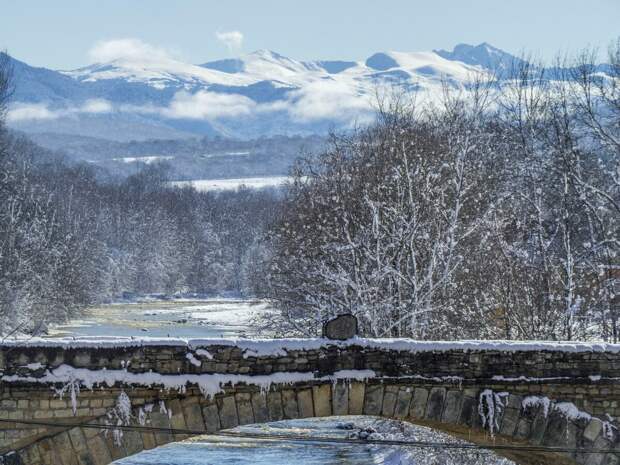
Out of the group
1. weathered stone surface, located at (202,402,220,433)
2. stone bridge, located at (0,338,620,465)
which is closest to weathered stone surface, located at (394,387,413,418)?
stone bridge, located at (0,338,620,465)

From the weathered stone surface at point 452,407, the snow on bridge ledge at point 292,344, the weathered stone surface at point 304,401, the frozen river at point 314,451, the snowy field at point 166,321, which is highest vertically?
the snow on bridge ledge at point 292,344

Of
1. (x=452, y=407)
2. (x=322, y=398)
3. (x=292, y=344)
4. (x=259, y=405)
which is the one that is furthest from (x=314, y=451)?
(x=292, y=344)

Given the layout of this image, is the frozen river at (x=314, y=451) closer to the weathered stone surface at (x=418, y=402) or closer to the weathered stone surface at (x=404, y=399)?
the weathered stone surface at (x=418, y=402)

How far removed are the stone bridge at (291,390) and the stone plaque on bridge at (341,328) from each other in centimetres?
14

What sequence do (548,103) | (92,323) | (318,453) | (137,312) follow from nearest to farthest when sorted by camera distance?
(318,453), (548,103), (92,323), (137,312)

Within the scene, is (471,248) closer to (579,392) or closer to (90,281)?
(579,392)

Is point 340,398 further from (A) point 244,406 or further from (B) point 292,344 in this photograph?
(A) point 244,406

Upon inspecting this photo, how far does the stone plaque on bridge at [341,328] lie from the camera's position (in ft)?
46.1

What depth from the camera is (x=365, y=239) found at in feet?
82.6

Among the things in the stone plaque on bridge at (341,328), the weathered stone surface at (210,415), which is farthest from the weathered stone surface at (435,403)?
the weathered stone surface at (210,415)

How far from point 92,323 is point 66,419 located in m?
39.8

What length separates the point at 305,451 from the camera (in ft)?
81.3

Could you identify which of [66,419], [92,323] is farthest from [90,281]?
[66,419]

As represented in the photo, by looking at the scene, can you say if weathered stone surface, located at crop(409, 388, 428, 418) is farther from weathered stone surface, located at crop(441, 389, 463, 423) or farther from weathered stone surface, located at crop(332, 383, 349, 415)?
weathered stone surface, located at crop(332, 383, 349, 415)
